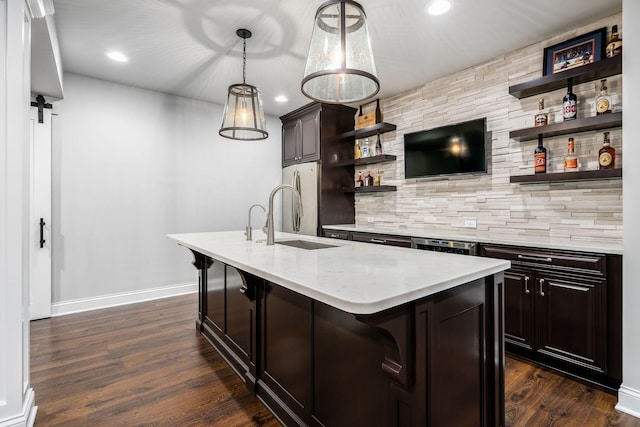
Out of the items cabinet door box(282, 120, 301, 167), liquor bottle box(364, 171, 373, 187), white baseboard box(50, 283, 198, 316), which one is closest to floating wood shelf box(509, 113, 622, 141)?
liquor bottle box(364, 171, 373, 187)

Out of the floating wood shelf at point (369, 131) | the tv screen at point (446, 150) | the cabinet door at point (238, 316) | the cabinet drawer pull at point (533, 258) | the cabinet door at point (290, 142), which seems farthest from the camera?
the cabinet door at point (290, 142)

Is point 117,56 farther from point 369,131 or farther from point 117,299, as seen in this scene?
point 369,131

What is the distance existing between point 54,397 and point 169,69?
321 cm

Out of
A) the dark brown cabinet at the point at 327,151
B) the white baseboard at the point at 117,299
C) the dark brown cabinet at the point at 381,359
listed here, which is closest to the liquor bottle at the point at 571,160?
the dark brown cabinet at the point at 381,359

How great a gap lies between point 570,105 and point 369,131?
2.25 metres

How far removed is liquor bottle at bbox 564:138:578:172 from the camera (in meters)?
2.71

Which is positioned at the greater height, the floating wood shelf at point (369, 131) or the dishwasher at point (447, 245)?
the floating wood shelf at point (369, 131)

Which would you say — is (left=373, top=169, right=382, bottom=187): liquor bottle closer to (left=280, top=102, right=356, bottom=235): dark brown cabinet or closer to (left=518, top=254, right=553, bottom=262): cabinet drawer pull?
(left=280, top=102, right=356, bottom=235): dark brown cabinet

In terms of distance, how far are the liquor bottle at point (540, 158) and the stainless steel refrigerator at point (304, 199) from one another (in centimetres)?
262

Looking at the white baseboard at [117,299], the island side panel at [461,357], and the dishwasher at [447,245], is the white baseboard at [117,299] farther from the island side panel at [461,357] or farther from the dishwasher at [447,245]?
the island side panel at [461,357]

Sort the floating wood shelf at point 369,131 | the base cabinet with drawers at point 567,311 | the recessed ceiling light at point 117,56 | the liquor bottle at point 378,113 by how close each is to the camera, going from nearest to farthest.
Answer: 1. the base cabinet with drawers at point 567,311
2. the recessed ceiling light at point 117,56
3. the floating wood shelf at point 369,131
4. the liquor bottle at point 378,113

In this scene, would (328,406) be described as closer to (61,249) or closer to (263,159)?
(61,249)

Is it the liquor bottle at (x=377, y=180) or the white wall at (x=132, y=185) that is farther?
the liquor bottle at (x=377, y=180)

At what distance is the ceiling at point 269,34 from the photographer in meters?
2.49
